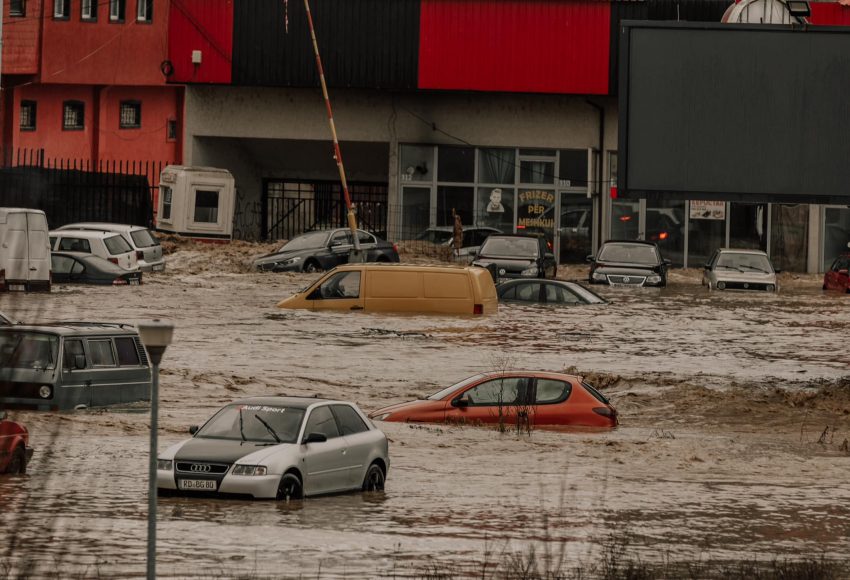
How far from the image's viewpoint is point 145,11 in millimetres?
54531

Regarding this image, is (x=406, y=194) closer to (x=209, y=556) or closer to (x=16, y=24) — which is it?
(x=16, y=24)

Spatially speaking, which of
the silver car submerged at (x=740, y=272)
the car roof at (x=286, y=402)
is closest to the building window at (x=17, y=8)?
the silver car submerged at (x=740, y=272)

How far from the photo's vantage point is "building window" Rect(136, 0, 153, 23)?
54.3 metres

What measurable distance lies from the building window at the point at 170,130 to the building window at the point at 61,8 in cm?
515

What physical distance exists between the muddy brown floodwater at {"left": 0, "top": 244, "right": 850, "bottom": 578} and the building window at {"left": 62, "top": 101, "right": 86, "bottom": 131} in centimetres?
1742

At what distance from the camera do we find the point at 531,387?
71.3ft

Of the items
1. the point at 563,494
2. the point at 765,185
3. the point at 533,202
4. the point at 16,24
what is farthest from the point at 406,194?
the point at 563,494

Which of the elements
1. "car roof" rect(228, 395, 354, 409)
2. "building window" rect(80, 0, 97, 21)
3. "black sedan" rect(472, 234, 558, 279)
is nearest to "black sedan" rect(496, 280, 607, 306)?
"black sedan" rect(472, 234, 558, 279)

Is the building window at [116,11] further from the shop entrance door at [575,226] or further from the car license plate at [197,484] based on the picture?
the car license plate at [197,484]

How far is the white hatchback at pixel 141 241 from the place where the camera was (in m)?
43.5

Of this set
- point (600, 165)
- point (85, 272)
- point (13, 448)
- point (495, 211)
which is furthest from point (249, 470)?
point (600, 165)

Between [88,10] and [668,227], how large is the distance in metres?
21.7

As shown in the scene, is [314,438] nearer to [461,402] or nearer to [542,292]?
[461,402]

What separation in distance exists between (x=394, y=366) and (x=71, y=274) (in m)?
14.8
